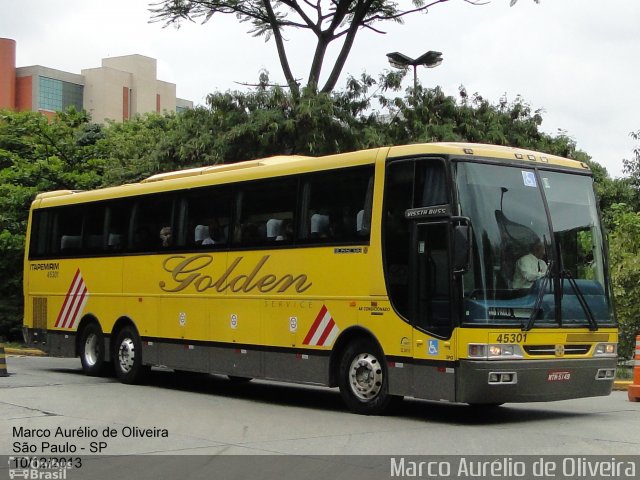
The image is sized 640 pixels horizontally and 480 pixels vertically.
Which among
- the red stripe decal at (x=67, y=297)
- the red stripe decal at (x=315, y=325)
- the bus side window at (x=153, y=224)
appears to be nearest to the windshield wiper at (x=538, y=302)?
the red stripe decal at (x=315, y=325)

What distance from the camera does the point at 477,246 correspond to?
11992 mm

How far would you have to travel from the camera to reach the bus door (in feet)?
39.3

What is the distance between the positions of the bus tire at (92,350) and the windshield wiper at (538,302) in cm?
961

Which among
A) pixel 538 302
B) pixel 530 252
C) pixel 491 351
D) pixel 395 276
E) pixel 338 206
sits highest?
pixel 338 206

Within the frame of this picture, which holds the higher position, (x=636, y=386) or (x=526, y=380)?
(x=526, y=380)

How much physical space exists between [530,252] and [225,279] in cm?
550

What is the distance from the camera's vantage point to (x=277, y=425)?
12078 mm

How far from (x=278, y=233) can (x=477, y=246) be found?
12.6ft

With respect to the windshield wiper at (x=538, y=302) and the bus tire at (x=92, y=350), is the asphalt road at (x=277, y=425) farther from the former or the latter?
the bus tire at (x=92, y=350)

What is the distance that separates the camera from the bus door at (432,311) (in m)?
12.0

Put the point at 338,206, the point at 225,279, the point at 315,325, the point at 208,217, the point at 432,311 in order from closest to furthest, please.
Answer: the point at 432,311 → the point at 338,206 → the point at 315,325 → the point at 225,279 → the point at 208,217

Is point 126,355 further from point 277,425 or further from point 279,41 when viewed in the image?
point 279,41

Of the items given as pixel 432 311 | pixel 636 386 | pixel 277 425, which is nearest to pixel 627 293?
pixel 636 386

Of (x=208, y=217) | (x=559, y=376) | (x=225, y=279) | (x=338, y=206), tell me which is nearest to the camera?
(x=559, y=376)
